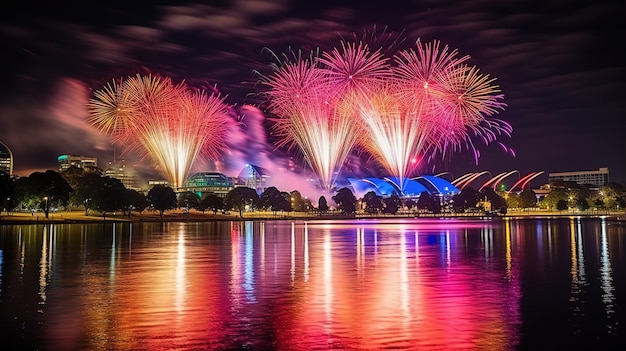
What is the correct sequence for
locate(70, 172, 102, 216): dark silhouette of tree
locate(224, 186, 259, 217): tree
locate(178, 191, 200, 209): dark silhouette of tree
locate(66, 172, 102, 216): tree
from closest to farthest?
1. locate(70, 172, 102, 216): dark silhouette of tree
2. locate(66, 172, 102, 216): tree
3. locate(178, 191, 200, 209): dark silhouette of tree
4. locate(224, 186, 259, 217): tree

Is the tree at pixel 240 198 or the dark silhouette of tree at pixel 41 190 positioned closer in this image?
the dark silhouette of tree at pixel 41 190

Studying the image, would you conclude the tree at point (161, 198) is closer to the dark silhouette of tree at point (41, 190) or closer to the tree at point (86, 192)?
the tree at point (86, 192)

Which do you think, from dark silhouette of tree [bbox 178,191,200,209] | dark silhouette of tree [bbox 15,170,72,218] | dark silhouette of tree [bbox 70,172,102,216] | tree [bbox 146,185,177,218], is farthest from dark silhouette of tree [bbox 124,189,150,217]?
dark silhouette of tree [bbox 15,170,72,218]

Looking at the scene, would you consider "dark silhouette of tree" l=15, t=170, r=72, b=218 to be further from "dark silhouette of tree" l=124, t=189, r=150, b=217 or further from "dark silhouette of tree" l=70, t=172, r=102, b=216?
"dark silhouette of tree" l=124, t=189, r=150, b=217

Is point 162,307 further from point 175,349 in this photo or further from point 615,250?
point 615,250

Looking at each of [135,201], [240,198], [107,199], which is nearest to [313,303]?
[107,199]

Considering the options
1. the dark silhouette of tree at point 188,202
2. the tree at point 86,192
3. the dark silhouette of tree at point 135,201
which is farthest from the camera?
the dark silhouette of tree at point 188,202

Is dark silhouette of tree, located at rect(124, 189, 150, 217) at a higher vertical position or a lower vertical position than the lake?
higher

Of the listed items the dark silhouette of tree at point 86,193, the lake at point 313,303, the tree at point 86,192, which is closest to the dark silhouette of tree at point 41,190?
the dark silhouette of tree at point 86,193

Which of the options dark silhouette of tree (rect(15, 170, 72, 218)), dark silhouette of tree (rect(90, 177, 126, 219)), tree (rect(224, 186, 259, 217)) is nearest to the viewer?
dark silhouette of tree (rect(15, 170, 72, 218))

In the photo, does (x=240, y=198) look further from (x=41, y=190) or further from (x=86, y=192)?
(x=41, y=190)

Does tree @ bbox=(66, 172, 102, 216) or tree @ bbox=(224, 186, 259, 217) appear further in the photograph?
tree @ bbox=(224, 186, 259, 217)

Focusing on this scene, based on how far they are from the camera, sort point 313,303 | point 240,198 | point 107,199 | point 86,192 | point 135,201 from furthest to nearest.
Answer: point 240,198, point 135,201, point 86,192, point 107,199, point 313,303

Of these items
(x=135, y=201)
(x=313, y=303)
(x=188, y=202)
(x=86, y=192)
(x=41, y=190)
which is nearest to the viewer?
(x=313, y=303)
